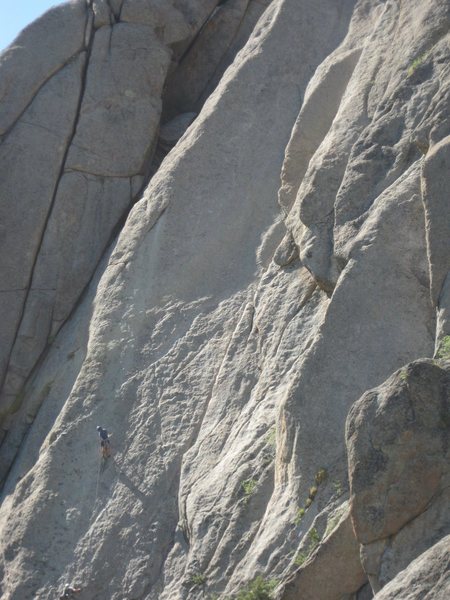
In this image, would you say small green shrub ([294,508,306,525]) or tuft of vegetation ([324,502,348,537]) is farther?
small green shrub ([294,508,306,525])

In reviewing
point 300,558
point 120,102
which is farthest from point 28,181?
point 300,558

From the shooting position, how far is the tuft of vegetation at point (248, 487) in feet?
50.9

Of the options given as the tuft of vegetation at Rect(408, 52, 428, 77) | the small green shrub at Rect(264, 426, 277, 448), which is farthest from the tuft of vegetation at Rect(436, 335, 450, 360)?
the tuft of vegetation at Rect(408, 52, 428, 77)

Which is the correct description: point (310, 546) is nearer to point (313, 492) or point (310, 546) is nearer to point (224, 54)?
point (313, 492)

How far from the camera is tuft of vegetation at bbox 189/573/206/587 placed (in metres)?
15.7

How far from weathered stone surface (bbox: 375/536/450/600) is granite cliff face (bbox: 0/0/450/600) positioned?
0.11 ft

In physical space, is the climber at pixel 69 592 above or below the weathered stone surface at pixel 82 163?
below

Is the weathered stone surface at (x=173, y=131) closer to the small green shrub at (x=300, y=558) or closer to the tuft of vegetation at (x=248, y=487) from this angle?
the tuft of vegetation at (x=248, y=487)

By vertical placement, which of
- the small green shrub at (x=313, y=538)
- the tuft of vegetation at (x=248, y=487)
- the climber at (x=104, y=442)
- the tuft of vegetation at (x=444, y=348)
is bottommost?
the small green shrub at (x=313, y=538)

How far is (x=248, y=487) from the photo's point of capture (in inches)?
615

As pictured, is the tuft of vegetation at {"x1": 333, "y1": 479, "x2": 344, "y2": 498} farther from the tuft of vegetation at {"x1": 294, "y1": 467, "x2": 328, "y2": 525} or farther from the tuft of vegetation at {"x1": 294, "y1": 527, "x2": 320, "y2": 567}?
the tuft of vegetation at {"x1": 294, "y1": 527, "x2": 320, "y2": 567}

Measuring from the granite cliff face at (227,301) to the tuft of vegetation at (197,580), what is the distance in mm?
28

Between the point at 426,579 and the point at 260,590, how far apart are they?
4.40m

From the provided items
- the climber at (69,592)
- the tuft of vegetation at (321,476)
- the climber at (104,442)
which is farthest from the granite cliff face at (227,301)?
the climber at (104,442)
